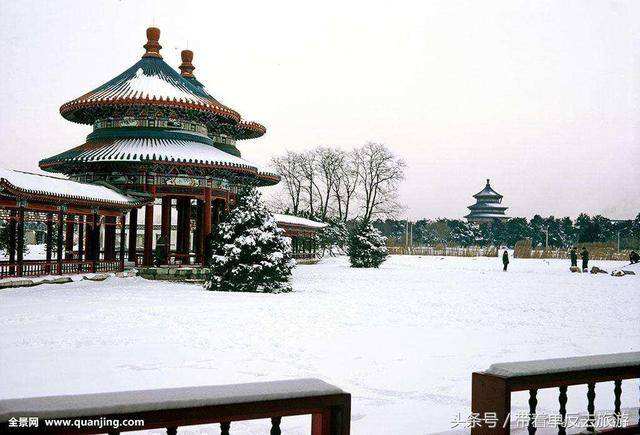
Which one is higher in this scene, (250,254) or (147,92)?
(147,92)

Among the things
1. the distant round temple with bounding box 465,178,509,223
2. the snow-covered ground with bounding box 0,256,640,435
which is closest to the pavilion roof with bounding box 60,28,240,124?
the snow-covered ground with bounding box 0,256,640,435

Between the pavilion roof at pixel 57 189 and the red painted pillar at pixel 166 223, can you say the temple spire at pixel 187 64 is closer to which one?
the red painted pillar at pixel 166 223

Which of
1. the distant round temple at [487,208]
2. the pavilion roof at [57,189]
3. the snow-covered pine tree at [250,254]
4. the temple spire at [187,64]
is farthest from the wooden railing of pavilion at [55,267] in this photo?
the distant round temple at [487,208]

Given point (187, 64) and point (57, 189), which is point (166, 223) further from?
Result: point (187, 64)

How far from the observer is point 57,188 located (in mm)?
19109

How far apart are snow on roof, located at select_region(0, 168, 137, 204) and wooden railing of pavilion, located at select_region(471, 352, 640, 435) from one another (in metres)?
16.2

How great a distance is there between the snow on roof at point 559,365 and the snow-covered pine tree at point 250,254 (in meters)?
15.8

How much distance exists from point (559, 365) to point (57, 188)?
60.9ft

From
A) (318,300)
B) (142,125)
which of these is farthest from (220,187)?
(318,300)

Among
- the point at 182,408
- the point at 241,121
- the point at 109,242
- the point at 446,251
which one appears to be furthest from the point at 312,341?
the point at 446,251

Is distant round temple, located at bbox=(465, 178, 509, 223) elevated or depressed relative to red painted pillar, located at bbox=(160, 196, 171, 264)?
elevated

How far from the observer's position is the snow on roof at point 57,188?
17.5 meters

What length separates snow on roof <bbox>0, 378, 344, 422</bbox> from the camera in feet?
7.33

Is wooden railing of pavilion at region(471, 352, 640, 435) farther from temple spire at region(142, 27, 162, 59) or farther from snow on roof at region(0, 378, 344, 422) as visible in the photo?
temple spire at region(142, 27, 162, 59)
